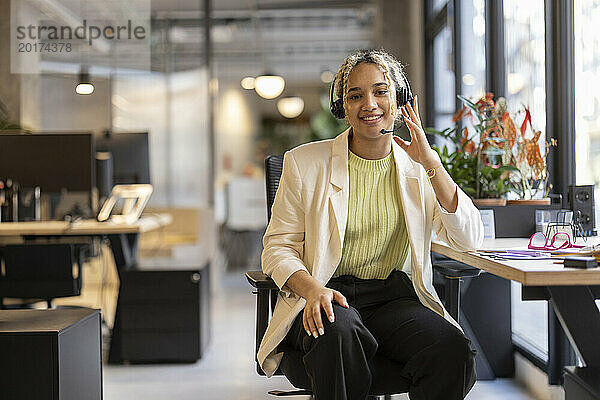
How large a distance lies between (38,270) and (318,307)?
2550 mm

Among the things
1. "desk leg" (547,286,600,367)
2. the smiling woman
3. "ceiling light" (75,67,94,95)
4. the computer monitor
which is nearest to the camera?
"desk leg" (547,286,600,367)

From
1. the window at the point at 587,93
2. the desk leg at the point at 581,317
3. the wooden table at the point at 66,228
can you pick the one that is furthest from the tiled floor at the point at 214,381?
the desk leg at the point at 581,317

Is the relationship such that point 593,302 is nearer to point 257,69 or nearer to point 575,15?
point 575,15

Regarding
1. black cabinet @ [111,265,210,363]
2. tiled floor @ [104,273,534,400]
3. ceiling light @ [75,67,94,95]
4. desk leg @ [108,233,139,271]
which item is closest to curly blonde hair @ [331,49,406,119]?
tiled floor @ [104,273,534,400]

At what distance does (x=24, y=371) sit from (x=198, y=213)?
152 inches

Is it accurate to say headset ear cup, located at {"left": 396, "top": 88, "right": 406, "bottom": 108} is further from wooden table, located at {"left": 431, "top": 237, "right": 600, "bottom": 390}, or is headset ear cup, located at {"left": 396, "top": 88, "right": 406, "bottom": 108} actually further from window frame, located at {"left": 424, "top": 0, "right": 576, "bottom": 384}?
window frame, located at {"left": 424, "top": 0, "right": 576, "bottom": 384}

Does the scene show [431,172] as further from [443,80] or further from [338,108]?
[443,80]

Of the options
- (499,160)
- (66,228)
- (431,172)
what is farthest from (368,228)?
(66,228)

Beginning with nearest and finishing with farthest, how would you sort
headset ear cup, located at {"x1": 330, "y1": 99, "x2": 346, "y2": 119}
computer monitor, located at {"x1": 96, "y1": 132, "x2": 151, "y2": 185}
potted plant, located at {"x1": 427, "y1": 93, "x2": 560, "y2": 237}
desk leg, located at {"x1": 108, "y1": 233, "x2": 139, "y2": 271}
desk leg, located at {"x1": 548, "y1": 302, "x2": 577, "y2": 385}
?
headset ear cup, located at {"x1": 330, "y1": 99, "x2": 346, "y2": 119} → potted plant, located at {"x1": 427, "y1": 93, "x2": 560, "y2": 237} → desk leg, located at {"x1": 548, "y1": 302, "x2": 577, "y2": 385} → desk leg, located at {"x1": 108, "y1": 233, "x2": 139, "y2": 271} → computer monitor, located at {"x1": 96, "y1": 132, "x2": 151, "y2": 185}

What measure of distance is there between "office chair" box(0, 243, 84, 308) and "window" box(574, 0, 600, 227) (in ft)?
8.70

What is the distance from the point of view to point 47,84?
394cm

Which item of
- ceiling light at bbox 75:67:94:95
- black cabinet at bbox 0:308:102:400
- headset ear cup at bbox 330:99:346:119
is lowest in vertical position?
black cabinet at bbox 0:308:102:400

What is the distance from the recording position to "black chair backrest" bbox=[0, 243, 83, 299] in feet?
12.9

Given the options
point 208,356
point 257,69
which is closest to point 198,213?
point 208,356
